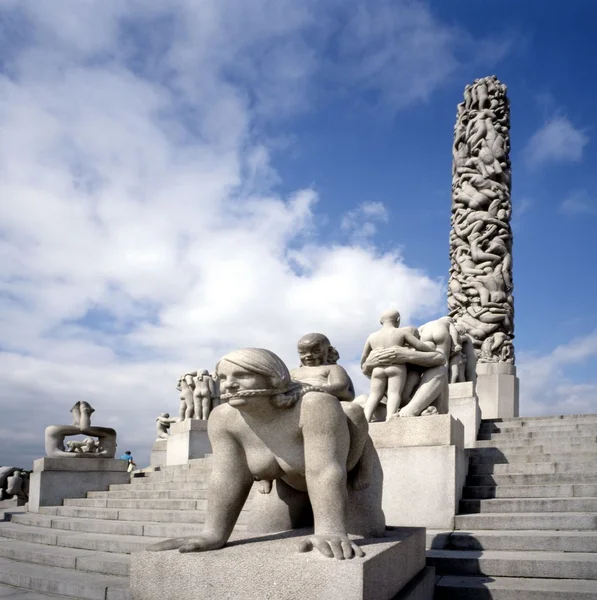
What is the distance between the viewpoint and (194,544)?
3.55 m

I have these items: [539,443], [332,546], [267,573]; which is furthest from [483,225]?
[267,573]

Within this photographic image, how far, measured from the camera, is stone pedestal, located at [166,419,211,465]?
14430mm

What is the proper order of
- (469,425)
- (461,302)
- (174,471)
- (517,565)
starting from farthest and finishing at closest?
(461,302), (174,471), (469,425), (517,565)

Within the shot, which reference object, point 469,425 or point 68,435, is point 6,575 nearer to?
point 68,435

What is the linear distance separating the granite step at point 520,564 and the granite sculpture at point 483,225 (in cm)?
1237

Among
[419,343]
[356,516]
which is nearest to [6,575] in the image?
[356,516]

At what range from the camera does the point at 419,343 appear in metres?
7.88

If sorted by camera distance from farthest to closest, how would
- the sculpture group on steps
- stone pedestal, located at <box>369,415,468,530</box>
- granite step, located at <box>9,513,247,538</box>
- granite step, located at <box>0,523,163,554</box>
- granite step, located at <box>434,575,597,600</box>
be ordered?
the sculpture group on steps → granite step, located at <box>9,513,247,538</box> → stone pedestal, located at <box>369,415,468,530</box> → granite step, located at <box>0,523,163,554</box> → granite step, located at <box>434,575,597,600</box>

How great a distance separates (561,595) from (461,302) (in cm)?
1423

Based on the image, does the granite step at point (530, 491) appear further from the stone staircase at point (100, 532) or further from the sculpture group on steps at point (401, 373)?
the stone staircase at point (100, 532)

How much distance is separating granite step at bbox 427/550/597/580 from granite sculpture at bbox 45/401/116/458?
8.27 metres

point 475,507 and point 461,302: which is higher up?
point 461,302

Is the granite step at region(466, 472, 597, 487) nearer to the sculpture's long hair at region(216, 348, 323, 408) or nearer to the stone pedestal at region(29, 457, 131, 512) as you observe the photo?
the sculpture's long hair at region(216, 348, 323, 408)

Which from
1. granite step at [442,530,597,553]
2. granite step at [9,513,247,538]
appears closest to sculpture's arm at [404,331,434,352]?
granite step at [442,530,597,553]
